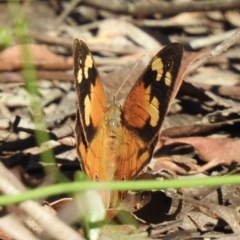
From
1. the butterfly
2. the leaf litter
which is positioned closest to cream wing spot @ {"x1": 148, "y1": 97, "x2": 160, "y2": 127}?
the butterfly

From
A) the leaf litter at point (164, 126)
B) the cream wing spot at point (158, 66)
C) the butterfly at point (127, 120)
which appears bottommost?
the leaf litter at point (164, 126)

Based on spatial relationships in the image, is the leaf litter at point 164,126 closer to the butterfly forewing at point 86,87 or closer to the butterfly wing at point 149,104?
the butterfly wing at point 149,104

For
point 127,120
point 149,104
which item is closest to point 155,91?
point 149,104

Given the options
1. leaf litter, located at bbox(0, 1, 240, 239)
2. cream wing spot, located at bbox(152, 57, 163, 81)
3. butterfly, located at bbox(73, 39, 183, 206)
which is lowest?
leaf litter, located at bbox(0, 1, 240, 239)

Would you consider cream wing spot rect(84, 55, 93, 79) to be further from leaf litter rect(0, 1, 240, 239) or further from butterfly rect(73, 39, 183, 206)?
leaf litter rect(0, 1, 240, 239)

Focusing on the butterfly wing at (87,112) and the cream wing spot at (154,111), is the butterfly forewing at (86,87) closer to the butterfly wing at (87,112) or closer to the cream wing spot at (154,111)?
the butterfly wing at (87,112)

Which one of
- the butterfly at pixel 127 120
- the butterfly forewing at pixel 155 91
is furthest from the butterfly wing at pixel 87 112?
the butterfly forewing at pixel 155 91

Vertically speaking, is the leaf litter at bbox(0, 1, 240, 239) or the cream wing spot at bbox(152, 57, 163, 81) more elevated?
the cream wing spot at bbox(152, 57, 163, 81)

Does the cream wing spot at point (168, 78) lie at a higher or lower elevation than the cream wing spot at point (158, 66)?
lower
